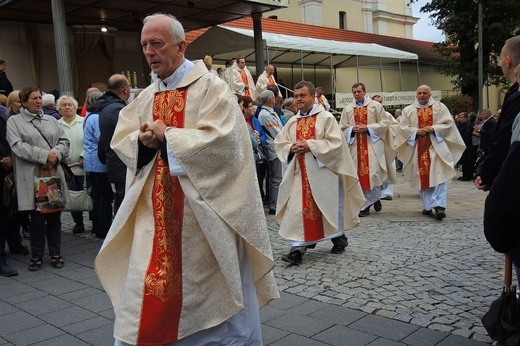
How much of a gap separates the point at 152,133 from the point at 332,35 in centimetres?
2335

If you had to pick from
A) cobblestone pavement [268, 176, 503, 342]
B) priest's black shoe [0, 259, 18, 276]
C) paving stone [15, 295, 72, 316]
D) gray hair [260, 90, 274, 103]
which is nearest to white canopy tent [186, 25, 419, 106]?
gray hair [260, 90, 274, 103]

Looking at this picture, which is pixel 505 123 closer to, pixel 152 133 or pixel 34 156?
pixel 152 133

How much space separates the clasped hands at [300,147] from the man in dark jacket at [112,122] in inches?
76.8

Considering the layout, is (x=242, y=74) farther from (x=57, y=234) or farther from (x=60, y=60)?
(x=57, y=234)

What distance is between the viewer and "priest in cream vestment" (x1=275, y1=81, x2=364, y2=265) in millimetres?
5797

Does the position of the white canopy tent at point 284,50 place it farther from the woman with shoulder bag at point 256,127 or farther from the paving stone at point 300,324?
the paving stone at point 300,324

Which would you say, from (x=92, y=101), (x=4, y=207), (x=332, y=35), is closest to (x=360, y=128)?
(x=92, y=101)

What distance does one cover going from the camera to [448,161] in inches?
333

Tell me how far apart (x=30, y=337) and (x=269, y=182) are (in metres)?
5.55

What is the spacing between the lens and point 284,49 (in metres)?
18.5

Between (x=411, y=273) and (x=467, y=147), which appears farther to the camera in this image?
(x=467, y=147)

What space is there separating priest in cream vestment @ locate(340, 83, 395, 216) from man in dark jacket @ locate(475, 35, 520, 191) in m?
5.05

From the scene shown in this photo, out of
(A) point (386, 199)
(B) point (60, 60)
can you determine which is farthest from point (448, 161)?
(B) point (60, 60)

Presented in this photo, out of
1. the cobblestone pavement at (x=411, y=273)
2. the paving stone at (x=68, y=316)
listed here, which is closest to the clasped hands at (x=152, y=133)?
the paving stone at (x=68, y=316)
